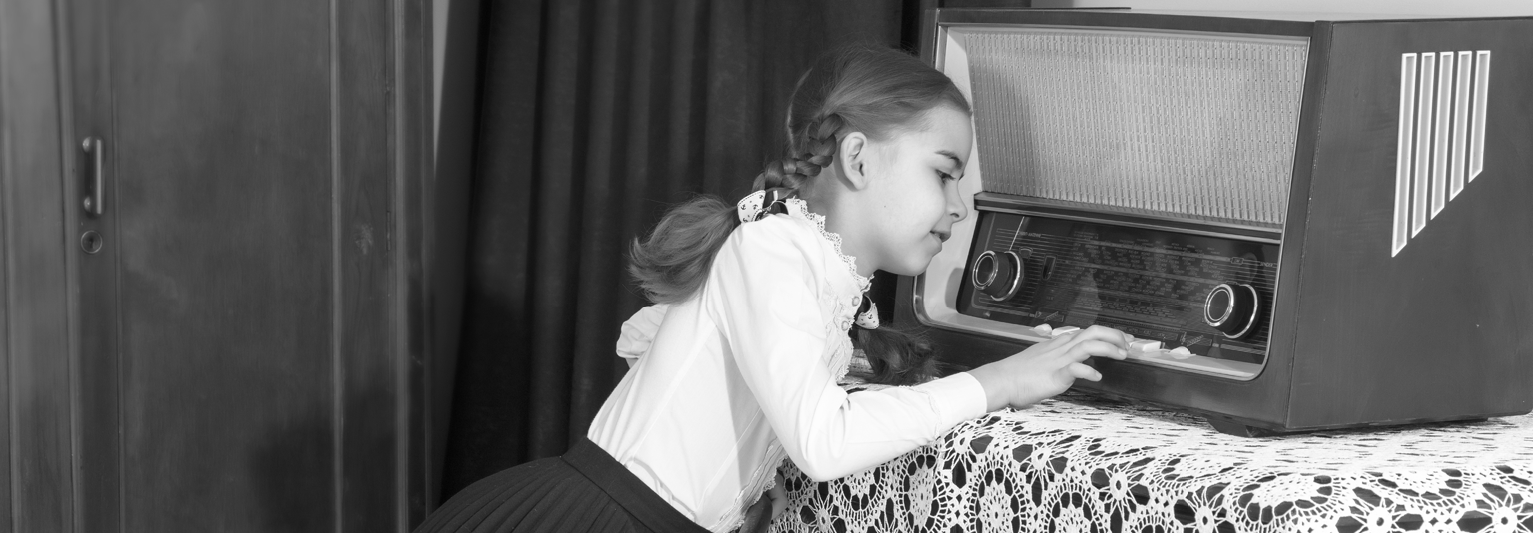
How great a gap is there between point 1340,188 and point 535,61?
1266 millimetres

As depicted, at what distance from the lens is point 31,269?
4.33ft

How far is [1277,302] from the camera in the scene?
2.74 feet

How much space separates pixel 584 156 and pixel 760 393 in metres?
0.95

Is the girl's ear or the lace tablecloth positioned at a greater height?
the girl's ear

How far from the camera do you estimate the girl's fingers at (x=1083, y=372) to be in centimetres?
93

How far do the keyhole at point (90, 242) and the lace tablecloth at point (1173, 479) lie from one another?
863mm

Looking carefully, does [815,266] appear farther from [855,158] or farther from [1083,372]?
[1083,372]

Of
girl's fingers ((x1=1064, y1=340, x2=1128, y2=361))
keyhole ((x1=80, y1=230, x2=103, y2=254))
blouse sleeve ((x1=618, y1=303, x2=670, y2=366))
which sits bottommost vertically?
blouse sleeve ((x1=618, y1=303, x2=670, y2=366))

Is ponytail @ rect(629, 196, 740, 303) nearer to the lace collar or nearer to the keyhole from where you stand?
the lace collar

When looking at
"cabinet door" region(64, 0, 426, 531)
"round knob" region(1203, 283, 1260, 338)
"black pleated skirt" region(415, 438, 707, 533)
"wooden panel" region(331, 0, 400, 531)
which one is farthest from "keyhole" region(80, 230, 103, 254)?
"round knob" region(1203, 283, 1260, 338)

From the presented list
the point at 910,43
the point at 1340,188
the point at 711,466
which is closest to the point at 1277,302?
the point at 1340,188

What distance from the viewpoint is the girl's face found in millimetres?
1051

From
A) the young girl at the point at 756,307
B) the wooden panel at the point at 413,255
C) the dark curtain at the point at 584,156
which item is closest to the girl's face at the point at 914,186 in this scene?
the young girl at the point at 756,307

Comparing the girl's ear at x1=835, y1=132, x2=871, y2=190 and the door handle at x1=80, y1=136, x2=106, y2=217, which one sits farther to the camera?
the door handle at x1=80, y1=136, x2=106, y2=217
